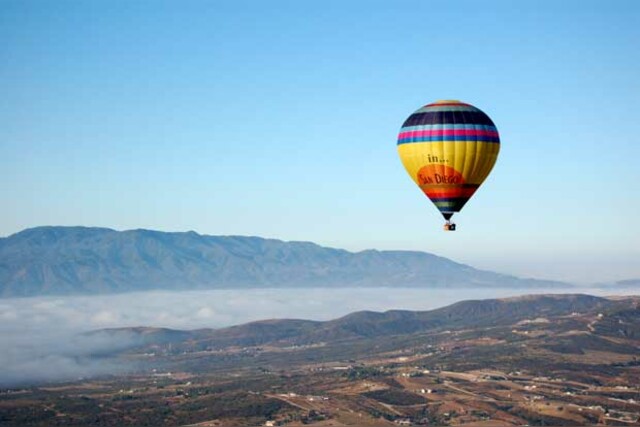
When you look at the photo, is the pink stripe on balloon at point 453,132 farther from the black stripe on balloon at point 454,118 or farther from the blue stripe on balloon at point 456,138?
the black stripe on balloon at point 454,118

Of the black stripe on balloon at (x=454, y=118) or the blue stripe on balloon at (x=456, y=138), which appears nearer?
the blue stripe on balloon at (x=456, y=138)

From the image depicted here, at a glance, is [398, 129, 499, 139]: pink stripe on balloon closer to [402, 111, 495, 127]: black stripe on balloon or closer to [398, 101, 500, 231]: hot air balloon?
[398, 101, 500, 231]: hot air balloon

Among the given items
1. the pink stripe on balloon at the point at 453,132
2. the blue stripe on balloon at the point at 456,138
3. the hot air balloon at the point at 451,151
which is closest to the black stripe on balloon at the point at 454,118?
the hot air balloon at the point at 451,151

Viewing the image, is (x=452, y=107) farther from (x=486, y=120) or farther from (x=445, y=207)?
(x=445, y=207)

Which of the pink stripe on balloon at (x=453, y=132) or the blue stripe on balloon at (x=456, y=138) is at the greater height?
the pink stripe on balloon at (x=453, y=132)

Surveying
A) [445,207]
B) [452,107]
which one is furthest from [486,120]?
[445,207]

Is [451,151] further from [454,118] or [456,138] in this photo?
[454,118]

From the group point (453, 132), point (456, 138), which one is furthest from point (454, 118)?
point (456, 138)

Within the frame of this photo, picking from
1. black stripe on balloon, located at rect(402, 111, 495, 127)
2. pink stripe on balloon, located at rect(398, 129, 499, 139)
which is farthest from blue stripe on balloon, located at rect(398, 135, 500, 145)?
black stripe on balloon, located at rect(402, 111, 495, 127)
